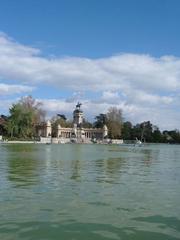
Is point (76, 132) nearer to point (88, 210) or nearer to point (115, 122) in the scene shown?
point (115, 122)

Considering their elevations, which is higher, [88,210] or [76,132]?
[76,132]

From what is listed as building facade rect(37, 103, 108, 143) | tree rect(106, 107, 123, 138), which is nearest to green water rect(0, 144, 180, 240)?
building facade rect(37, 103, 108, 143)

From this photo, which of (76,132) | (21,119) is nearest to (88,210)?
(21,119)

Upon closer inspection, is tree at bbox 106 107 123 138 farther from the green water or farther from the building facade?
the green water

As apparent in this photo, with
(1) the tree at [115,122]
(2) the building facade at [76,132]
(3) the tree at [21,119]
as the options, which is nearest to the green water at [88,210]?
(3) the tree at [21,119]

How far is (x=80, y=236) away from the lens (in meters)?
10.6

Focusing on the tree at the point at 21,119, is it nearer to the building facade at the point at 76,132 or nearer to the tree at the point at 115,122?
the building facade at the point at 76,132

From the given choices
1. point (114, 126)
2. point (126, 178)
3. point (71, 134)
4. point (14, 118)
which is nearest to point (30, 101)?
point (14, 118)

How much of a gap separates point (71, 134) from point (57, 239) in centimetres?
17201

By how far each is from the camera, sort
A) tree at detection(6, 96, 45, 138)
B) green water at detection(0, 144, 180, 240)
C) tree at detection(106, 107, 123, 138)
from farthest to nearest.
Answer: tree at detection(106, 107, 123, 138) → tree at detection(6, 96, 45, 138) → green water at detection(0, 144, 180, 240)

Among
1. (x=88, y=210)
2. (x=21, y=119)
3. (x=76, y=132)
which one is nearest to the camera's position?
(x=88, y=210)

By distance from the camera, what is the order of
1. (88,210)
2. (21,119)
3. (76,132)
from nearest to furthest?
(88,210) < (21,119) < (76,132)

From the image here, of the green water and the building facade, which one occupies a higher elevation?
the building facade

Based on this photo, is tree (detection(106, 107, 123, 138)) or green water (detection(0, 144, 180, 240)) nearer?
green water (detection(0, 144, 180, 240))
